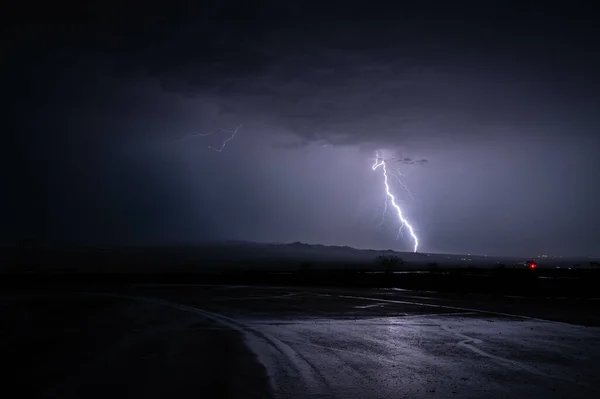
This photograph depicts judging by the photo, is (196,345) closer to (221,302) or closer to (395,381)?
(395,381)

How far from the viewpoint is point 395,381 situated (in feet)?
27.8

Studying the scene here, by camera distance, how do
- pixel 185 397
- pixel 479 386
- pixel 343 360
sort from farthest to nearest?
pixel 343 360 → pixel 479 386 → pixel 185 397

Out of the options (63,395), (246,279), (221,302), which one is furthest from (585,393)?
(246,279)

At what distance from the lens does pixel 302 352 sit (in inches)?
436

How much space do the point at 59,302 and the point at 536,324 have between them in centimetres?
1935

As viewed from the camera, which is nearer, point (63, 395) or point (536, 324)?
point (63, 395)

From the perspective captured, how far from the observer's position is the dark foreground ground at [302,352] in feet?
26.5

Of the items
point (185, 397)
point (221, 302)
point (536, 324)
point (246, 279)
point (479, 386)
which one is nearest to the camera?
point (185, 397)

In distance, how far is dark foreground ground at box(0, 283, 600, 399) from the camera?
8070mm

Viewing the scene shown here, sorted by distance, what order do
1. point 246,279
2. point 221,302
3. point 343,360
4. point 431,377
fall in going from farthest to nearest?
point 246,279, point 221,302, point 343,360, point 431,377

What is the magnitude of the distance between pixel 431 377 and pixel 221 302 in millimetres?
16148

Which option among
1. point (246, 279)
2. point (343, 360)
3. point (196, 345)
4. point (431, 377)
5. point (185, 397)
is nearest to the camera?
point (185, 397)

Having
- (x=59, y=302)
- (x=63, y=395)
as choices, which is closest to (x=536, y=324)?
(x=63, y=395)

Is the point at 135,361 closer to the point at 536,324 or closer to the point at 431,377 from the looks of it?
the point at 431,377
